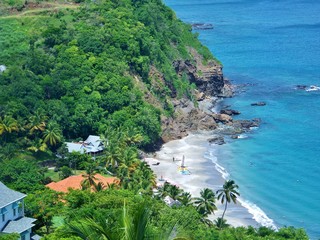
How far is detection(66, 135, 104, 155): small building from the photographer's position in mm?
80562

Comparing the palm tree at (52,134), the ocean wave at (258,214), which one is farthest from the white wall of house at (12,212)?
the ocean wave at (258,214)

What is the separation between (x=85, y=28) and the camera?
106875 millimetres

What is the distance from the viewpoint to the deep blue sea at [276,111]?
76.7 meters

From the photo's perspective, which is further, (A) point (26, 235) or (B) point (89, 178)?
(B) point (89, 178)

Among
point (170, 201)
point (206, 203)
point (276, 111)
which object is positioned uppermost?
point (206, 203)

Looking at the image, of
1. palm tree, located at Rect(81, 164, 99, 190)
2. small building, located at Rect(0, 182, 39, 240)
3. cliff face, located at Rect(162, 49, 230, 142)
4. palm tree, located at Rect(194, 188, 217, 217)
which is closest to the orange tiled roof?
palm tree, located at Rect(81, 164, 99, 190)

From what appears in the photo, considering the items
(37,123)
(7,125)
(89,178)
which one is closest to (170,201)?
(89,178)

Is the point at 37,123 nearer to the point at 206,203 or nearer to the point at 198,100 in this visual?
the point at 206,203

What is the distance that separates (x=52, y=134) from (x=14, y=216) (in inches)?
1178

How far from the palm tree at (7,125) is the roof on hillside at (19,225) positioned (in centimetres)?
2819

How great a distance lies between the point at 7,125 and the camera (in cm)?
7700

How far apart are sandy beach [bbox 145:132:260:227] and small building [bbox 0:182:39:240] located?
84.7ft

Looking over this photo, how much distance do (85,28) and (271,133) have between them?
3541 cm

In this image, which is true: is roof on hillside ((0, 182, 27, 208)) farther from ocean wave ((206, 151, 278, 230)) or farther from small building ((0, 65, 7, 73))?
small building ((0, 65, 7, 73))
